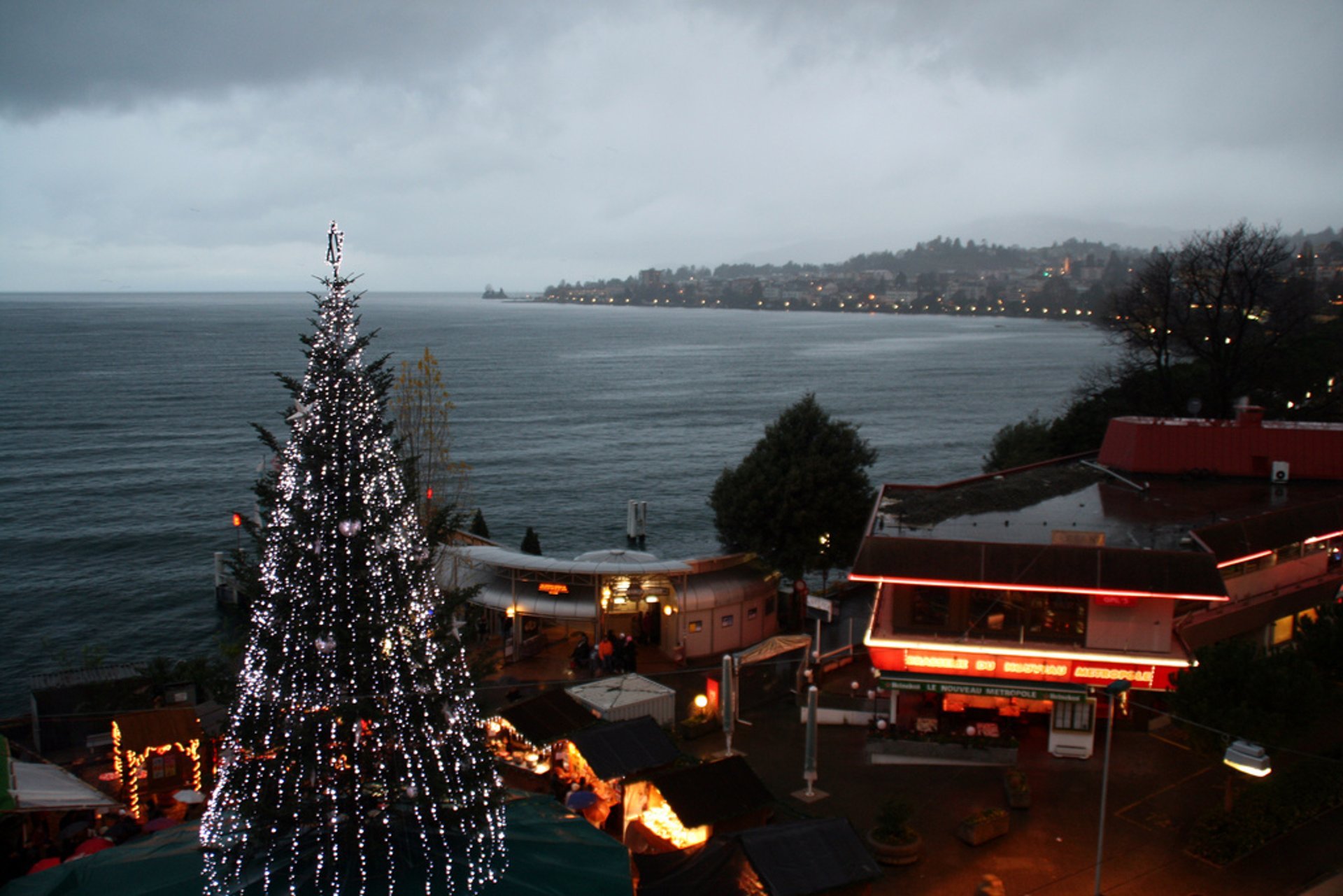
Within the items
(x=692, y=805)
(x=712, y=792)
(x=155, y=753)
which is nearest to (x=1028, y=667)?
(x=712, y=792)

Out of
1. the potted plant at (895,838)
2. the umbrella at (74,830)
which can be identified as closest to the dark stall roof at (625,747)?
the potted plant at (895,838)

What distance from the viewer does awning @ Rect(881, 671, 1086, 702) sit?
16922 mm

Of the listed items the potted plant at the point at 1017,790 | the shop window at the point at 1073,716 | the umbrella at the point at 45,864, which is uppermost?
the umbrella at the point at 45,864

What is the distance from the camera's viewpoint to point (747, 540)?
2669 centimetres

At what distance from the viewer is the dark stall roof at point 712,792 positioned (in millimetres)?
13070

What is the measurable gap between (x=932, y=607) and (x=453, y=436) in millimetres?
60868

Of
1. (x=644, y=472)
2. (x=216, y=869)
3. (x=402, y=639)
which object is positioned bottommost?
(x=644, y=472)

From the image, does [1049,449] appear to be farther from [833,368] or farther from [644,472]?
[833,368]

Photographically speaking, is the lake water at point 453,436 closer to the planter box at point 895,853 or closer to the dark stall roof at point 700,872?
the dark stall roof at point 700,872

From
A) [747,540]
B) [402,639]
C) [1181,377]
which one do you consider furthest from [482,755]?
[1181,377]

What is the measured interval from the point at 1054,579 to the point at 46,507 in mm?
49638

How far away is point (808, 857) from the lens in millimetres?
11086

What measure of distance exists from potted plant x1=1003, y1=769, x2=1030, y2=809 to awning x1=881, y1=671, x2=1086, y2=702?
5.81ft

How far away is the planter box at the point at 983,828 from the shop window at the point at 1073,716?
3.49m
